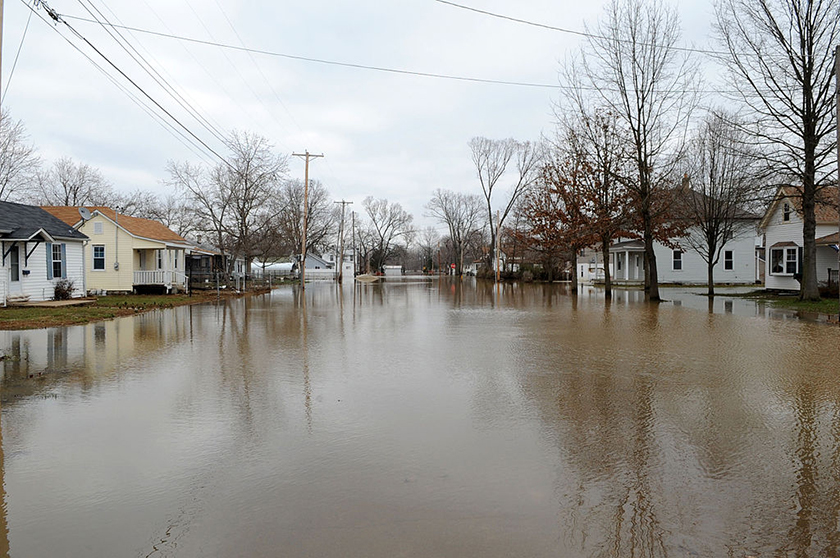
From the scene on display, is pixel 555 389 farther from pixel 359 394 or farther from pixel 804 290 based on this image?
pixel 804 290

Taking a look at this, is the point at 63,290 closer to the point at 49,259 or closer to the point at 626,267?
the point at 49,259

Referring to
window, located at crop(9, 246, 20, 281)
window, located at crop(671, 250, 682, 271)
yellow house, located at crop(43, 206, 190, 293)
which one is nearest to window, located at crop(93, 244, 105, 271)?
yellow house, located at crop(43, 206, 190, 293)

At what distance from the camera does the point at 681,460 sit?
5262mm

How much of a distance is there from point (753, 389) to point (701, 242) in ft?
133

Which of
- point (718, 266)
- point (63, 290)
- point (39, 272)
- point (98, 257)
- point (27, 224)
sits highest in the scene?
point (27, 224)

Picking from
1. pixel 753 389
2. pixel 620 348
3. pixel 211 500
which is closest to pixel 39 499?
pixel 211 500

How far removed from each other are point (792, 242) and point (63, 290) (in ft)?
115

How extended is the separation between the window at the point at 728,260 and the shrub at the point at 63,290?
43776mm

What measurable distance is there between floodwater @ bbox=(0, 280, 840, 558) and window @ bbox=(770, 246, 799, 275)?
2352 centimetres

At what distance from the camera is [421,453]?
18.0ft

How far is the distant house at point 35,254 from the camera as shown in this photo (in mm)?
22094

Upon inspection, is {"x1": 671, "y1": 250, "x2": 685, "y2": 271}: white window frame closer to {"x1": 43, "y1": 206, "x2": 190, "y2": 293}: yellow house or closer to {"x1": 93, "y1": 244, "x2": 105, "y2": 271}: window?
{"x1": 43, "y1": 206, "x2": 190, "y2": 293}: yellow house

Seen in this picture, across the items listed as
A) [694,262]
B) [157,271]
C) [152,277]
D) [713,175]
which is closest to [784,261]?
[713,175]

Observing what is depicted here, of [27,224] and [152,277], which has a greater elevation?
[27,224]
